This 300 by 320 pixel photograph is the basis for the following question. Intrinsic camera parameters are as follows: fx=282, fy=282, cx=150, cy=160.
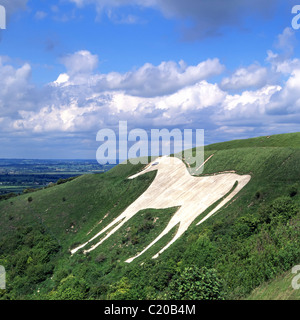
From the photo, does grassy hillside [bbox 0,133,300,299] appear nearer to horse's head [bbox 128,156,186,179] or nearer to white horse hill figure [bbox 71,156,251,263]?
white horse hill figure [bbox 71,156,251,263]

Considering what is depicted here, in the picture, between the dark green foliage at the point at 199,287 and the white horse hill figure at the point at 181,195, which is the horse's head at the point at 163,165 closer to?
the white horse hill figure at the point at 181,195

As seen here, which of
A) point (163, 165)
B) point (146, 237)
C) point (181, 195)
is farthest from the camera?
point (163, 165)

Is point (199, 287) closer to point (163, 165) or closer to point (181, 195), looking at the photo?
point (181, 195)

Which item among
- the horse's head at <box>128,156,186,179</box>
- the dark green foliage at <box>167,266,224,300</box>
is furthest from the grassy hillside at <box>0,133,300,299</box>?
the horse's head at <box>128,156,186,179</box>

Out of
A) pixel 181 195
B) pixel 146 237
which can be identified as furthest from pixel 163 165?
pixel 146 237

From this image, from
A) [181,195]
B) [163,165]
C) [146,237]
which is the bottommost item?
[146,237]

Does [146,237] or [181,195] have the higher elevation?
[181,195]

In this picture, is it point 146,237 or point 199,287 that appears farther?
point 146,237

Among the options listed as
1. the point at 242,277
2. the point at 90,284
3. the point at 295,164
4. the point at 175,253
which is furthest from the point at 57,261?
the point at 295,164
